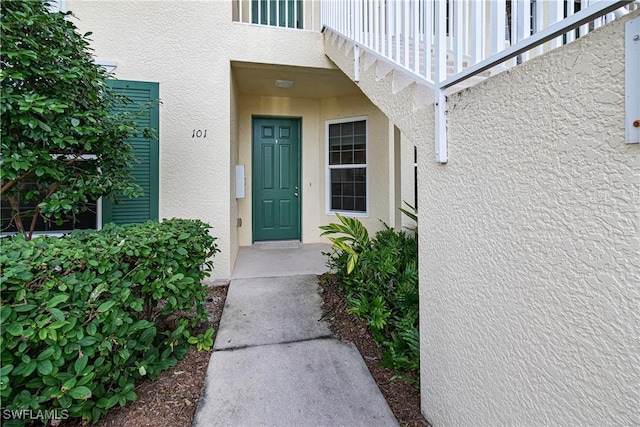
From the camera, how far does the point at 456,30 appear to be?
155cm

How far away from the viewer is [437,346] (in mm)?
1663

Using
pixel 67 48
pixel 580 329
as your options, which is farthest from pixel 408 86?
pixel 67 48

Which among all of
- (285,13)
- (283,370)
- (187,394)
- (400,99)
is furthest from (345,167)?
(187,394)

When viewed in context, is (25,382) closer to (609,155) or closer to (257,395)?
(257,395)

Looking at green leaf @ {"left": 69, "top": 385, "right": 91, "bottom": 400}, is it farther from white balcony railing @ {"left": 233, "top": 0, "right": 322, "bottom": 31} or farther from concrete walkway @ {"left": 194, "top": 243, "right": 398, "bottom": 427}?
white balcony railing @ {"left": 233, "top": 0, "right": 322, "bottom": 31}

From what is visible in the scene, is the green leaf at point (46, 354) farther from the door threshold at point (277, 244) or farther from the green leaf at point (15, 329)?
the door threshold at point (277, 244)

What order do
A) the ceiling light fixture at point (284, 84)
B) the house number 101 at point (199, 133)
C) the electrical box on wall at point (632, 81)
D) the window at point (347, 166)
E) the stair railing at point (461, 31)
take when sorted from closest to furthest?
the electrical box on wall at point (632, 81) < the stair railing at point (461, 31) < the house number 101 at point (199, 133) < the ceiling light fixture at point (284, 84) < the window at point (347, 166)

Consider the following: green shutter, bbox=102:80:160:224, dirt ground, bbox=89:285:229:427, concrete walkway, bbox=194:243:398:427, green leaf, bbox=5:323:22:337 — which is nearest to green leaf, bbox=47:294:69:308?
green leaf, bbox=5:323:22:337

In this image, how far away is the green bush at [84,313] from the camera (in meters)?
1.46

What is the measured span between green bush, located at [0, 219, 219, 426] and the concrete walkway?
0.50m

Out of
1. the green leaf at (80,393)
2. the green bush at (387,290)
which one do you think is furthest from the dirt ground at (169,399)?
the green bush at (387,290)

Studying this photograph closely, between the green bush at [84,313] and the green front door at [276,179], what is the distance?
11.0ft

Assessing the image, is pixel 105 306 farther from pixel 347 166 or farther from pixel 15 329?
pixel 347 166

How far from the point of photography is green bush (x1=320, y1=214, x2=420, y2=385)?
7.30ft
